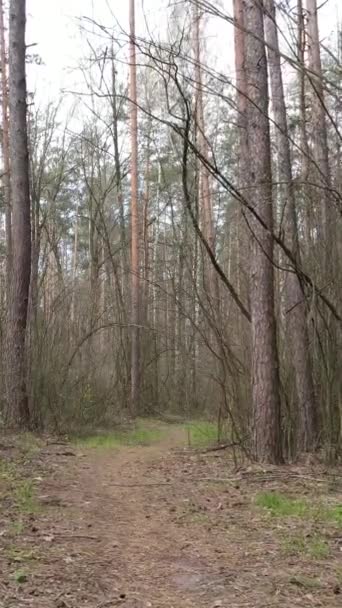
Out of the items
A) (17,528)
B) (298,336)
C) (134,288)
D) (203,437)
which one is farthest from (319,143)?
(134,288)

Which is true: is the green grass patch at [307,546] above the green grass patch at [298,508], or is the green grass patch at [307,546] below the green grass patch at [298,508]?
below

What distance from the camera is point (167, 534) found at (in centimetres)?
530

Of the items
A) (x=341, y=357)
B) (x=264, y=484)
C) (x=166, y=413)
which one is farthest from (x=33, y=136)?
(x=264, y=484)

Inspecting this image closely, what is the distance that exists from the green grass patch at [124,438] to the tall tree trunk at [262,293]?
3.82m

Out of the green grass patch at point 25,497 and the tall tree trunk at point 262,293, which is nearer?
the green grass patch at point 25,497

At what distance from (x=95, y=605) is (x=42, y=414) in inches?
318

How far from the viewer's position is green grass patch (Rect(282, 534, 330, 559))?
15.2 ft

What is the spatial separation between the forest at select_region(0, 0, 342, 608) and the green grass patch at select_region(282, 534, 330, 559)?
0.02m

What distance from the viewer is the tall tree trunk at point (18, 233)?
11047 millimetres

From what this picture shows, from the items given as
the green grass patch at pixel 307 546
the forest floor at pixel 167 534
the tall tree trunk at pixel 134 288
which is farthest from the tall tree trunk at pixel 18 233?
the green grass patch at pixel 307 546

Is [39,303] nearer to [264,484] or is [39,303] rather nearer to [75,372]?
[75,372]

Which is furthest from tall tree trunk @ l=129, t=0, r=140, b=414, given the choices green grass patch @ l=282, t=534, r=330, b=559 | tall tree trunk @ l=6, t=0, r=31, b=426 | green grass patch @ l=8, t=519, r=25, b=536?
green grass patch @ l=282, t=534, r=330, b=559

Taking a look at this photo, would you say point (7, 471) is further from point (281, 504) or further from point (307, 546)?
point (307, 546)

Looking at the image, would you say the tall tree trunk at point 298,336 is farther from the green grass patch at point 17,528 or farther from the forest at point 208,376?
the green grass patch at point 17,528
